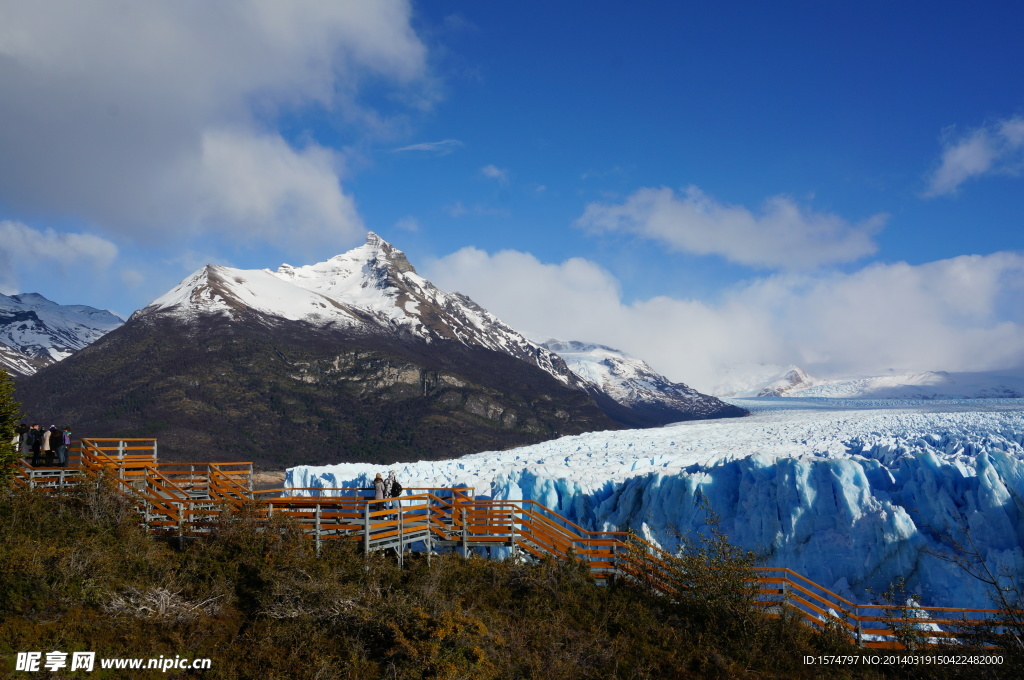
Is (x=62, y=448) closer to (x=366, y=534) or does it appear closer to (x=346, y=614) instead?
(x=366, y=534)

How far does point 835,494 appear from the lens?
28.5 meters

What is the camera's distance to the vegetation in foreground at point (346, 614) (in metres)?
11.1

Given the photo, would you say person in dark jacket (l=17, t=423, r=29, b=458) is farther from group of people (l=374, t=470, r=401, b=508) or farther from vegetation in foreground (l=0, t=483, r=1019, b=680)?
group of people (l=374, t=470, r=401, b=508)

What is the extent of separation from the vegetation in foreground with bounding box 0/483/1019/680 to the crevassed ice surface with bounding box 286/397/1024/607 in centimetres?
875

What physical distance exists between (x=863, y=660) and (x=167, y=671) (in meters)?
12.9

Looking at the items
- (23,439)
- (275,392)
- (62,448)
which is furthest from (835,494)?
(275,392)

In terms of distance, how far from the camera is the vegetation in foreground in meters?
11.1

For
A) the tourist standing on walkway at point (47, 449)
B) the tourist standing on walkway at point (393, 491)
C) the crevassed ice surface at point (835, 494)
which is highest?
the tourist standing on walkway at point (47, 449)

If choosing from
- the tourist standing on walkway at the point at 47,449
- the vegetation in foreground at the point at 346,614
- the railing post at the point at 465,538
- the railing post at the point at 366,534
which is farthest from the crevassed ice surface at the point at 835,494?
the tourist standing on walkway at the point at 47,449

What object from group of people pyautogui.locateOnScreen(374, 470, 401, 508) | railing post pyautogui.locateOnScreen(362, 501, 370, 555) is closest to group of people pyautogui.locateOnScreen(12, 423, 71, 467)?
group of people pyautogui.locateOnScreen(374, 470, 401, 508)

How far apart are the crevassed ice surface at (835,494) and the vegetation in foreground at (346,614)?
8749 mm

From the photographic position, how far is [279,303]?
195 meters

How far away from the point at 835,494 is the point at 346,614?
23.8 m

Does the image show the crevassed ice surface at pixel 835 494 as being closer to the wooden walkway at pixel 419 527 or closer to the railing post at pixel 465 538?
the wooden walkway at pixel 419 527
